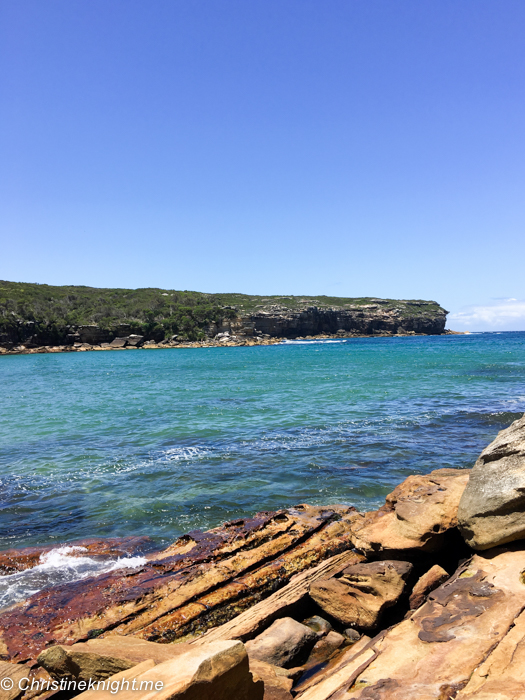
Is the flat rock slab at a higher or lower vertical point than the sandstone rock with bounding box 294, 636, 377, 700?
lower

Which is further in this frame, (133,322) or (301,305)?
(301,305)

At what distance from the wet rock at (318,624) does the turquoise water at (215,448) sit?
12.6ft

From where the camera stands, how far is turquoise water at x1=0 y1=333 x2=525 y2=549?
1028cm

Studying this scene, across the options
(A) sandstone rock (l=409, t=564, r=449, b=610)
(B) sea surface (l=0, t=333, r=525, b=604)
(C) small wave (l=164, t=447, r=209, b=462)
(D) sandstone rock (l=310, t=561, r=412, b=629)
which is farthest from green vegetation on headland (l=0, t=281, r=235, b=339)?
(A) sandstone rock (l=409, t=564, r=449, b=610)

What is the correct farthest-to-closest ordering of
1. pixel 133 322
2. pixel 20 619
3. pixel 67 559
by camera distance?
pixel 133 322
pixel 67 559
pixel 20 619

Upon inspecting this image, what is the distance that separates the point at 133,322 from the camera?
328 feet

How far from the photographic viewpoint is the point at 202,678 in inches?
116

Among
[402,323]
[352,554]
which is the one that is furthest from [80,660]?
[402,323]

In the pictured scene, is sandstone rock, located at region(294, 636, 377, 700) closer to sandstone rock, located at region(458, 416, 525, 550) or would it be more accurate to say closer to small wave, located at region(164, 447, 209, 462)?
sandstone rock, located at region(458, 416, 525, 550)

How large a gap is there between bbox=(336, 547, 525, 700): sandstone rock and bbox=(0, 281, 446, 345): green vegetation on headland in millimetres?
92924

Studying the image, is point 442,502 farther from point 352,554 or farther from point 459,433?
point 459,433

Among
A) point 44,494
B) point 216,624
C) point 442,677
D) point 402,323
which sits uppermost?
point 402,323

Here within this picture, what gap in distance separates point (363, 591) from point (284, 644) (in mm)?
1235

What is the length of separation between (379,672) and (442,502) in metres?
3.31
